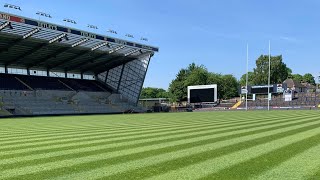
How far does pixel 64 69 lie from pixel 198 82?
1989 inches

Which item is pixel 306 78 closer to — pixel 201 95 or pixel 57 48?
pixel 201 95

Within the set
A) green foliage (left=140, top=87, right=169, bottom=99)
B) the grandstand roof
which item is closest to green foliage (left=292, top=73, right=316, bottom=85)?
green foliage (left=140, top=87, right=169, bottom=99)

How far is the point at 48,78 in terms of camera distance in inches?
2872

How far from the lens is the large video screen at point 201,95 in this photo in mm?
84750

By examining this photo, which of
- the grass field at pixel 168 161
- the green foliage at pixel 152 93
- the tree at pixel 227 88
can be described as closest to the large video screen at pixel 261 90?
the tree at pixel 227 88

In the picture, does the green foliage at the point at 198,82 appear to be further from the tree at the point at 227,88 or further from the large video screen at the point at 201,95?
the large video screen at the point at 201,95

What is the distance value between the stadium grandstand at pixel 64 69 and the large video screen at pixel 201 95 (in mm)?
13620

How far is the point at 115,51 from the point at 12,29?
21.6 m

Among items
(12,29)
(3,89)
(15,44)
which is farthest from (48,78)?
(12,29)

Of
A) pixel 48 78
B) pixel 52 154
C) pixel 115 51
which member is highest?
pixel 115 51

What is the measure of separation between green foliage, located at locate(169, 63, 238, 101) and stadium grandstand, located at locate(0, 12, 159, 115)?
1294 inches

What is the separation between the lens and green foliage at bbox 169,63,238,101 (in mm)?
113688

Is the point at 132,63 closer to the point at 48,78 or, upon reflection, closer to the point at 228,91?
the point at 48,78

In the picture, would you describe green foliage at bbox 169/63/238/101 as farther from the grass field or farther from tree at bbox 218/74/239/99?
the grass field
